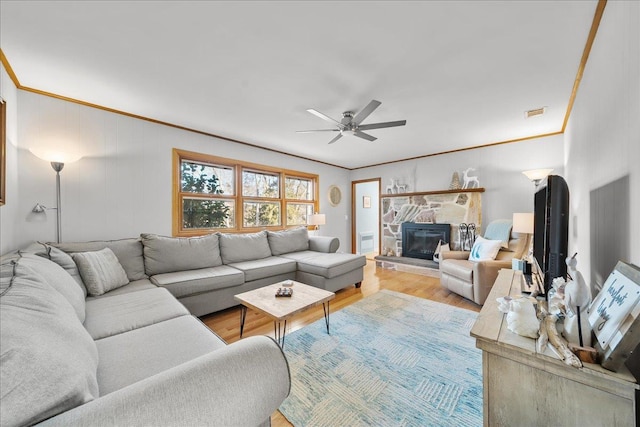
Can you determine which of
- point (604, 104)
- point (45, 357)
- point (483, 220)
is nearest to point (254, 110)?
point (45, 357)

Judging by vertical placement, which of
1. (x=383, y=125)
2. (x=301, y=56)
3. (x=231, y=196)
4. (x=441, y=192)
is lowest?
(x=231, y=196)

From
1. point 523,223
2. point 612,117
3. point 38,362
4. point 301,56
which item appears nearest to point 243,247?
point 301,56

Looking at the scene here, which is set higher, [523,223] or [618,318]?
[523,223]

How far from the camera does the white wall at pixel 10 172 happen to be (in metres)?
1.97

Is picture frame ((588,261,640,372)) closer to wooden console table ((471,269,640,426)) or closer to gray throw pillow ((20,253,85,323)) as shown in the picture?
wooden console table ((471,269,640,426))

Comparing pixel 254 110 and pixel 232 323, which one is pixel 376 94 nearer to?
pixel 254 110

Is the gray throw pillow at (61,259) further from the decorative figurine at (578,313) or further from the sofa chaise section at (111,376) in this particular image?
the decorative figurine at (578,313)

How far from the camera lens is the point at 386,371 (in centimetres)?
174

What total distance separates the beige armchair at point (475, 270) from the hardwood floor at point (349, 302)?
0.15m

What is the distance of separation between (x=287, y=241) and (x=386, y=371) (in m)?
2.58

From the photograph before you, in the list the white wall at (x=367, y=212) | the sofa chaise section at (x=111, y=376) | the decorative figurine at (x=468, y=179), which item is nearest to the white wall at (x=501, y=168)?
the decorative figurine at (x=468, y=179)

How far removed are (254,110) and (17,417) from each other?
2802 mm

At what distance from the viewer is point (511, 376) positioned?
3.22 feet

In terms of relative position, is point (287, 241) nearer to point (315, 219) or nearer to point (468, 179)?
point (315, 219)
